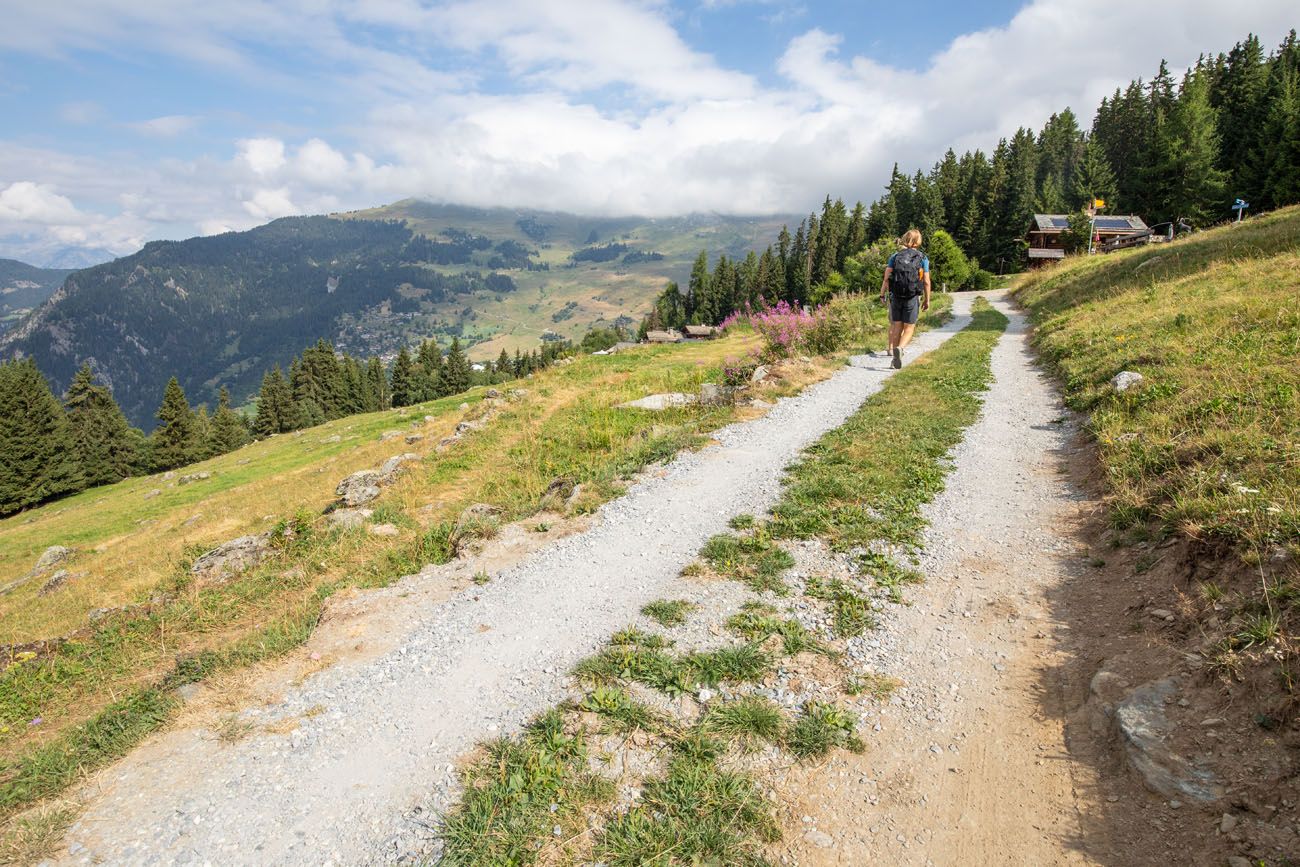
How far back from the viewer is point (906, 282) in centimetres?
1583

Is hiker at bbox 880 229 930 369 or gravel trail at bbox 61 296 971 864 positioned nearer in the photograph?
gravel trail at bbox 61 296 971 864

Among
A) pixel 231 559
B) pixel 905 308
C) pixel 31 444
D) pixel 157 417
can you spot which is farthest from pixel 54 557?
pixel 157 417

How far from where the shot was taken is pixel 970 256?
9331 centimetres

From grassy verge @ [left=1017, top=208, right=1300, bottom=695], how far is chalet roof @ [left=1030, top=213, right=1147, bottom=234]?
6452 cm

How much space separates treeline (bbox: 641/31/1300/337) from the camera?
206 feet

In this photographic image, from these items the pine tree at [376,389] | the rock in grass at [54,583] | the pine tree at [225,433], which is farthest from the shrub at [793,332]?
the pine tree at [376,389]

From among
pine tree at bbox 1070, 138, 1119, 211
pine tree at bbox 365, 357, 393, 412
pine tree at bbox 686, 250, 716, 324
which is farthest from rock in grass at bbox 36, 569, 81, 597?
pine tree at bbox 1070, 138, 1119, 211

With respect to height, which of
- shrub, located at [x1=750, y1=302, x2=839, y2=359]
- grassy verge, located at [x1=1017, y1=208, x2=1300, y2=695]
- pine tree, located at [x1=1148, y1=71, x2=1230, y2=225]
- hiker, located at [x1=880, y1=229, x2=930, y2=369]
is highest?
pine tree, located at [x1=1148, y1=71, x2=1230, y2=225]

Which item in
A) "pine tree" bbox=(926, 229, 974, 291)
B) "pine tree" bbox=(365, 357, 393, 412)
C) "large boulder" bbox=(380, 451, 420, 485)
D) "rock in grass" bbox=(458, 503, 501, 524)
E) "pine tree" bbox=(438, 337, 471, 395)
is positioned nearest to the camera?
"rock in grass" bbox=(458, 503, 501, 524)

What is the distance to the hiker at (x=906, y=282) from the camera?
620 inches

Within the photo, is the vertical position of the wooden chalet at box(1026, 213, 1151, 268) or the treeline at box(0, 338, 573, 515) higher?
the wooden chalet at box(1026, 213, 1151, 268)

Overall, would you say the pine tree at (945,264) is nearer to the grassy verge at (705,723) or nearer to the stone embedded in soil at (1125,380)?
the stone embedded in soil at (1125,380)

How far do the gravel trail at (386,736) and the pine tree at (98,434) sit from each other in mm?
98269

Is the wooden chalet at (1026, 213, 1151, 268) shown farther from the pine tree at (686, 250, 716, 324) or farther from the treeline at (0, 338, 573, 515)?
the treeline at (0, 338, 573, 515)
